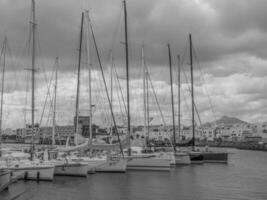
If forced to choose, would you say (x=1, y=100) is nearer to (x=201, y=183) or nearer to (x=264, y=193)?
(x=201, y=183)

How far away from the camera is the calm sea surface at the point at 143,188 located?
28297 millimetres

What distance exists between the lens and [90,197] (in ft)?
91.6

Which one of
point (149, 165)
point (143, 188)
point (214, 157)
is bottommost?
point (143, 188)

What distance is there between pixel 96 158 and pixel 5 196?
1480 cm

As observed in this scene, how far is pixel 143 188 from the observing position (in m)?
32.0

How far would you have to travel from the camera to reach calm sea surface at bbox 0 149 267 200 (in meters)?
28.3

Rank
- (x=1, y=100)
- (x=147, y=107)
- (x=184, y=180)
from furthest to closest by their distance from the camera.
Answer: (x=147, y=107) → (x=1, y=100) → (x=184, y=180)

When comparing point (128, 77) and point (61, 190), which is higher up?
point (128, 77)

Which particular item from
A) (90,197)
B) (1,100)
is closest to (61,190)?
(90,197)

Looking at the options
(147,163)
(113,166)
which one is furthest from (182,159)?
(113,166)

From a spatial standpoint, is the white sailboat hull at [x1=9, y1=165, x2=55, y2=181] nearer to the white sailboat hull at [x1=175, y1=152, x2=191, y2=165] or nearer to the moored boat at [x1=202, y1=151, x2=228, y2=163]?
the white sailboat hull at [x1=175, y1=152, x2=191, y2=165]

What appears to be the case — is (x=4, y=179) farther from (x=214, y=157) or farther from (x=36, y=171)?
(x=214, y=157)

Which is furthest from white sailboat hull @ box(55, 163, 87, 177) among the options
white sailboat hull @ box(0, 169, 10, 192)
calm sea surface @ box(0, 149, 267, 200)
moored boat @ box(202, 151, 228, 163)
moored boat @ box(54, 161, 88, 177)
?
moored boat @ box(202, 151, 228, 163)

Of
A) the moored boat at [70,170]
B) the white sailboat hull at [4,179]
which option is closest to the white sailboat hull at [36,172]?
the moored boat at [70,170]
